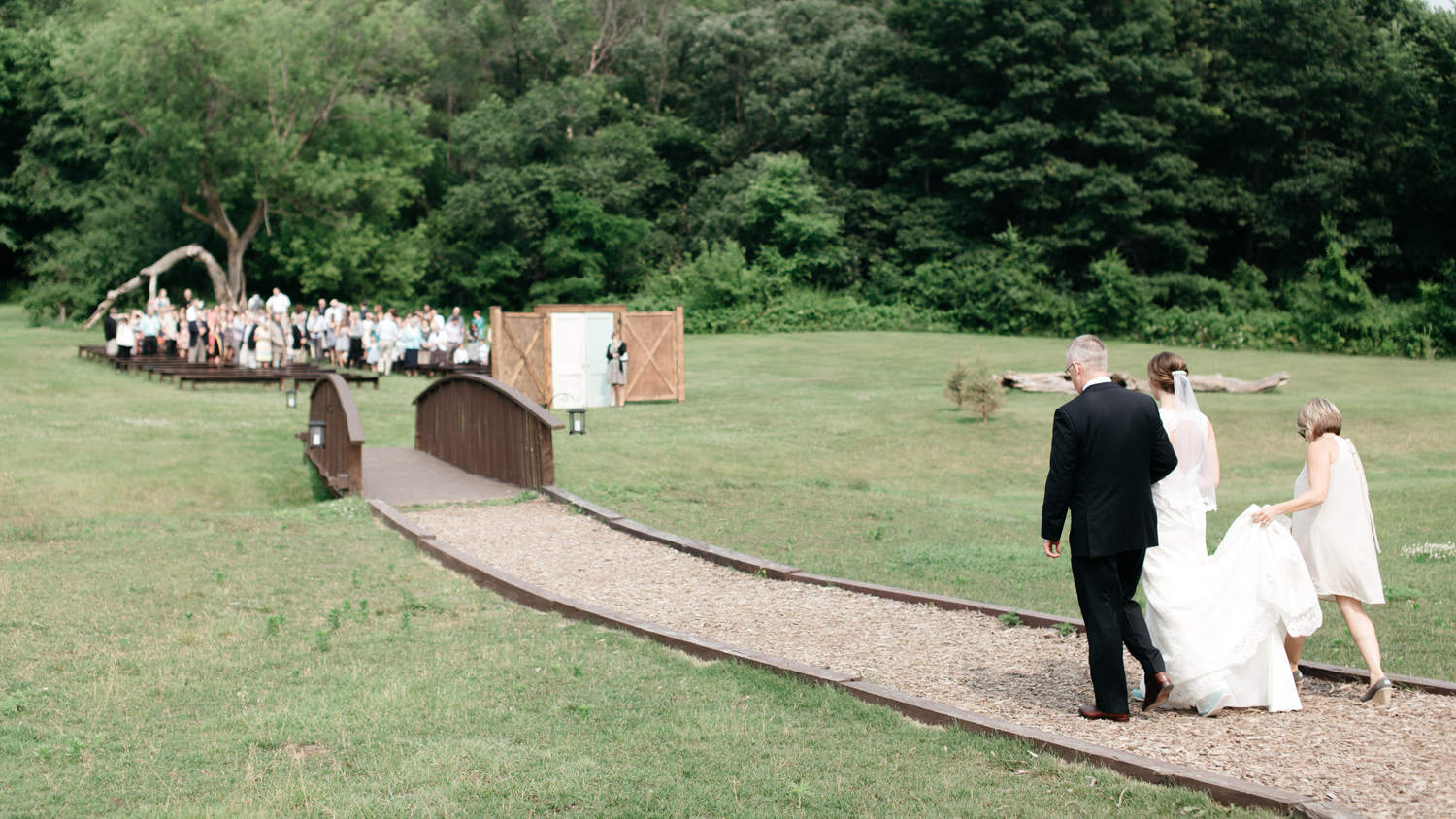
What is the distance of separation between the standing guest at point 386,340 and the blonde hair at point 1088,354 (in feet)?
84.2

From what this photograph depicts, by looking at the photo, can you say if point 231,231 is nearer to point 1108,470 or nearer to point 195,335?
point 195,335

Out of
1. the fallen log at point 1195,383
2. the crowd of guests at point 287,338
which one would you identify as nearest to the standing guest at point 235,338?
the crowd of guests at point 287,338

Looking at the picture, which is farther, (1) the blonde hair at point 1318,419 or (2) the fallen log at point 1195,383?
(2) the fallen log at point 1195,383

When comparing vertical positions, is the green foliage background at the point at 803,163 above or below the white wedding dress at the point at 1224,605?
above

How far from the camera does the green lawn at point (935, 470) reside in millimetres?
9547

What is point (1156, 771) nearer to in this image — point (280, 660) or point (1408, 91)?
point (280, 660)

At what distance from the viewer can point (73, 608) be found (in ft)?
26.1

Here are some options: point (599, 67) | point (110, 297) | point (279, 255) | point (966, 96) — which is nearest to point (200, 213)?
point (279, 255)

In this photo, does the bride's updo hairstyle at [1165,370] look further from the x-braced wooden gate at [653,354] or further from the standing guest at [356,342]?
the standing guest at [356,342]

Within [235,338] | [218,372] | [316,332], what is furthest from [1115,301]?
[218,372]

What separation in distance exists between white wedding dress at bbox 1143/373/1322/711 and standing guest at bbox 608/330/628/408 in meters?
18.3

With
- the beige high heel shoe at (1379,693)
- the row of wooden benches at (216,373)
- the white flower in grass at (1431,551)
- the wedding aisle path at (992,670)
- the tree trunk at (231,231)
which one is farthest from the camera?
the tree trunk at (231,231)

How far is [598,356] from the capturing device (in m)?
23.9

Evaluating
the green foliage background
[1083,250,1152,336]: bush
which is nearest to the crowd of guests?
the green foliage background
